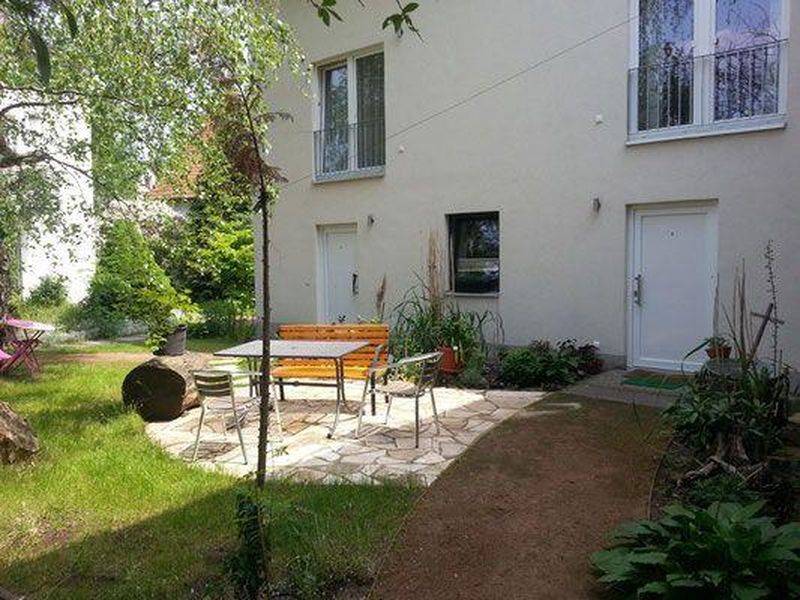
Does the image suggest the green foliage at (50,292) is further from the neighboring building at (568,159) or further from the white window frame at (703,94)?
the white window frame at (703,94)

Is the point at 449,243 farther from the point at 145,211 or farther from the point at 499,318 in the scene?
the point at 145,211

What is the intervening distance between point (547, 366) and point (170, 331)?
5.26 metres

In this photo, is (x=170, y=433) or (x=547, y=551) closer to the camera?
(x=547, y=551)

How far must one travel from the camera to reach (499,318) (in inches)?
367

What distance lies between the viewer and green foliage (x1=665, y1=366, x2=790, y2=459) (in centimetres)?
437

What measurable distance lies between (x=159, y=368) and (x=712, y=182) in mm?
6292

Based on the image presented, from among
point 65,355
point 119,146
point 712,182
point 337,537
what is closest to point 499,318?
point 712,182

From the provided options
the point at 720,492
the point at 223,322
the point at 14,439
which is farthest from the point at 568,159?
the point at 223,322

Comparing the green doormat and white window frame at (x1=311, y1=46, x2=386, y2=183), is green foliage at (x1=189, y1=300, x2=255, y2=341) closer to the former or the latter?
white window frame at (x1=311, y1=46, x2=386, y2=183)

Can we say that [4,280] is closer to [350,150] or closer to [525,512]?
[350,150]

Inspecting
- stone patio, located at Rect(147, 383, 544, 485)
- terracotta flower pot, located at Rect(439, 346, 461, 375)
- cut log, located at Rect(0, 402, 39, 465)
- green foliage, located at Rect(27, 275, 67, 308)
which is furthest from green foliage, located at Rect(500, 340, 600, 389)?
green foliage, located at Rect(27, 275, 67, 308)

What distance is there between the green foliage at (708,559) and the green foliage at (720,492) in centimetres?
41

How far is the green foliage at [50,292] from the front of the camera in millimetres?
14945

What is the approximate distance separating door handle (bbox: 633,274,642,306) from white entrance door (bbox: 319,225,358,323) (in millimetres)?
4716
